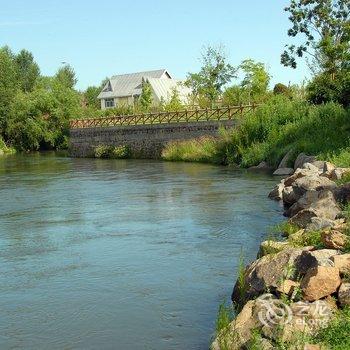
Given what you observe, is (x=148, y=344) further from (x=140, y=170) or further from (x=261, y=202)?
(x=140, y=170)

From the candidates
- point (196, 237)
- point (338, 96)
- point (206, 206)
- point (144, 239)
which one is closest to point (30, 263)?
point (144, 239)

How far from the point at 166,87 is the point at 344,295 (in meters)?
83.3

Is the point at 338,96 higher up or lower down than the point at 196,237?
higher up

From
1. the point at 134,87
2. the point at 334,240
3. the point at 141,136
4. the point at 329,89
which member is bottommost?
the point at 334,240

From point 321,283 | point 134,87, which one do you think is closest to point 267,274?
point 321,283

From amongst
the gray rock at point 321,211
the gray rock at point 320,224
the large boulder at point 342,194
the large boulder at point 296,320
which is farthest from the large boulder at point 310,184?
the large boulder at point 296,320

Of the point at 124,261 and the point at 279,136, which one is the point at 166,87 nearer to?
the point at 279,136

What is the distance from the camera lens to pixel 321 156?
2267 cm

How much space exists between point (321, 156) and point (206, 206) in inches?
258

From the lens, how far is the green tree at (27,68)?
10002 centimetres

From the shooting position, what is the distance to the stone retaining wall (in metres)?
39.9

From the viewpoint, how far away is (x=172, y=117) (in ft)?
145

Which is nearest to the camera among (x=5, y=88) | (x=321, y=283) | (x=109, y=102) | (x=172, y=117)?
(x=321, y=283)

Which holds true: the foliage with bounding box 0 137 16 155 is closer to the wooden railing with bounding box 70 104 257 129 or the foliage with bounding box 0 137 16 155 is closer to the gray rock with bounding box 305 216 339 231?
the wooden railing with bounding box 70 104 257 129
